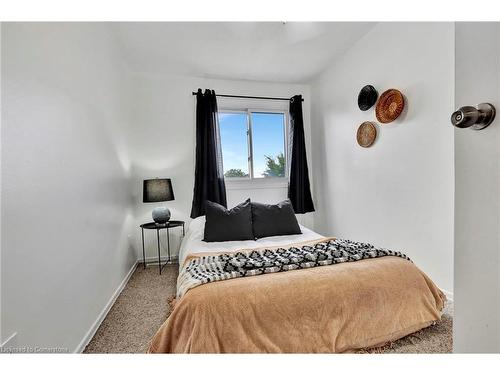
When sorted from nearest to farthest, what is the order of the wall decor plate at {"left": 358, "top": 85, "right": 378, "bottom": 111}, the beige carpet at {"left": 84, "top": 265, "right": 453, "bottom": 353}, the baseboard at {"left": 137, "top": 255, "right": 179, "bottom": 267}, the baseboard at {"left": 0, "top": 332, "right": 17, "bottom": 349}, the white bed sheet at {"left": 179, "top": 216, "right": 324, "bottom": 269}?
the baseboard at {"left": 0, "top": 332, "right": 17, "bottom": 349} → the beige carpet at {"left": 84, "top": 265, "right": 453, "bottom": 353} → the white bed sheet at {"left": 179, "top": 216, "right": 324, "bottom": 269} → the wall decor plate at {"left": 358, "top": 85, "right": 378, "bottom": 111} → the baseboard at {"left": 137, "top": 255, "right": 179, "bottom": 267}

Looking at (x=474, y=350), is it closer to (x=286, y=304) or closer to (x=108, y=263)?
(x=286, y=304)

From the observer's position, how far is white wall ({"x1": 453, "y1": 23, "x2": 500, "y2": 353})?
1.63 ft

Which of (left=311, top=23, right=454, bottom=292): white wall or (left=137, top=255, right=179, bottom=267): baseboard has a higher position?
(left=311, top=23, right=454, bottom=292): white wall

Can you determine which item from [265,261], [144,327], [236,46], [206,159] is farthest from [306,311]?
[236,46]

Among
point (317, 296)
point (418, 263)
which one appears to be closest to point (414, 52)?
point (418, 263)

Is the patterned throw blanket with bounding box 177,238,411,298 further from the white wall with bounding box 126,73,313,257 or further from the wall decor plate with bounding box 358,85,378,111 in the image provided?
the white wall with bounding box 126,73,313,257

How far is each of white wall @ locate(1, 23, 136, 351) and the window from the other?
180 centimetres

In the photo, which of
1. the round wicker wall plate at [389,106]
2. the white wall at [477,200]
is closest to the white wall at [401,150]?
the round wicker wall plate at [389,106]

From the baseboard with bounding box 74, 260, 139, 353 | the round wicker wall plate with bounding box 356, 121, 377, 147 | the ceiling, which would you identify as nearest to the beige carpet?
the baseboard with bounding box 74, 260, 139, 353

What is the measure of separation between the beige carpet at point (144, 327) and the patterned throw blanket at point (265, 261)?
1.53 feet

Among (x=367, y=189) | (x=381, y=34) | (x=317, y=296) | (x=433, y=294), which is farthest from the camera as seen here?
(x=367, y=189)

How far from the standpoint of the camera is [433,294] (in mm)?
1604

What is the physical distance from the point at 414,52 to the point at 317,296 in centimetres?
226
